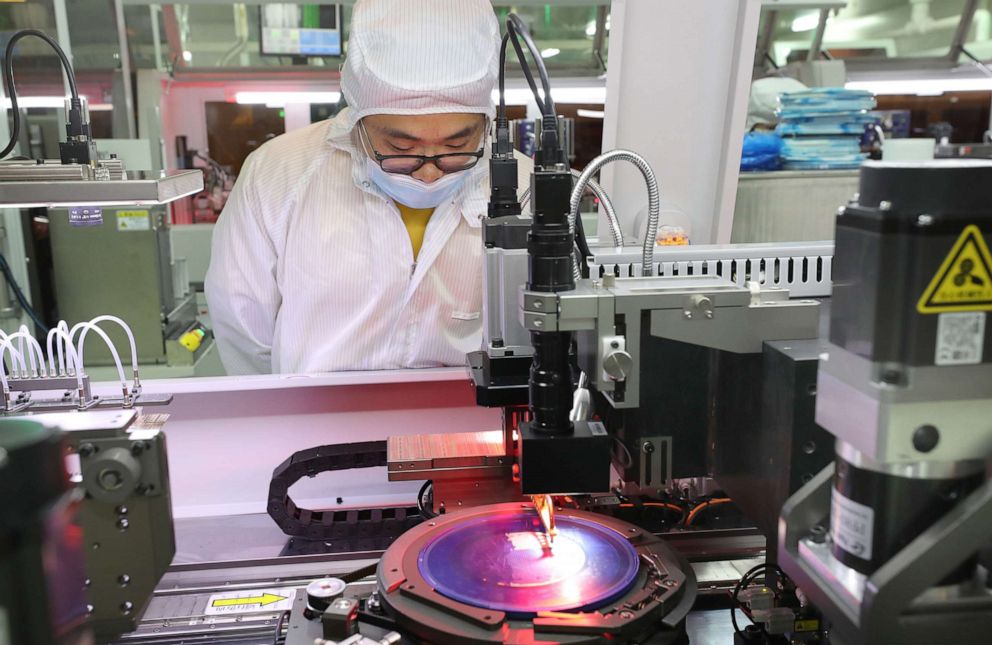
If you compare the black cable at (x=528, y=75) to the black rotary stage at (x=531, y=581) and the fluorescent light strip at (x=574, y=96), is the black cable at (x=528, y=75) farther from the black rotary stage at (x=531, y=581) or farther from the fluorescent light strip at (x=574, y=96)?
the fluorescent light strip at (x=574, y=96)

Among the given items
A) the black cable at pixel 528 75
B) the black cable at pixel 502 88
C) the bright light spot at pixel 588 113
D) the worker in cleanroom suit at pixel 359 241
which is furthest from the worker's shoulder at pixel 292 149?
the bright light spot at pixel 588 113

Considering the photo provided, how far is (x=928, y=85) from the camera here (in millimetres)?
4656

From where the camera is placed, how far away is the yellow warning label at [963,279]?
59cm

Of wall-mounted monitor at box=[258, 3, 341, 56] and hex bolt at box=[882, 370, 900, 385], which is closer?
hex bolt at box=[882, 370, 900, 385]

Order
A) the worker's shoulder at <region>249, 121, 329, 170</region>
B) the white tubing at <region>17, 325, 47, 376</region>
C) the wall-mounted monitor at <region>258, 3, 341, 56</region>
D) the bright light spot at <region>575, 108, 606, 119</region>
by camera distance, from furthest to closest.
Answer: the bright light spot at <region>575, 108, 606, 119</region>, the wall-mounted monitor at <region>258, 3, 341, 56</region>, the worker's shoulder at <region>249, 121, 329, 170</region>, the white tubing at <region>17, 325, 47, 376</region>

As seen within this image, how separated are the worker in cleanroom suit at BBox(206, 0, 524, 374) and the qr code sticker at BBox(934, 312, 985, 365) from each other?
1.58 meters

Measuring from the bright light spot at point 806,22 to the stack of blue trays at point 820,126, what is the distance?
2487mm

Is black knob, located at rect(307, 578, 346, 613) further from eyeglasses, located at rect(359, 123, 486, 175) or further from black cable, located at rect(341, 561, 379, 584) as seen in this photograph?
eyeglasses, located at rect(359, 123, 486, 175)

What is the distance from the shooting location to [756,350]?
1.01 m

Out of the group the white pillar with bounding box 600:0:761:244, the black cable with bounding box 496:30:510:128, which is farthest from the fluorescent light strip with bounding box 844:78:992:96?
the black cable with bounding box 496:30:510:128

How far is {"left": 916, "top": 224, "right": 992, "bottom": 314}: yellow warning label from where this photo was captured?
0.59 metres

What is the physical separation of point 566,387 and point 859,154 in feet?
6.50

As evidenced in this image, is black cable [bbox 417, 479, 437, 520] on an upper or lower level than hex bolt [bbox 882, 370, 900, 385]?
lower

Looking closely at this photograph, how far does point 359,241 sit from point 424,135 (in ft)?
1.26
